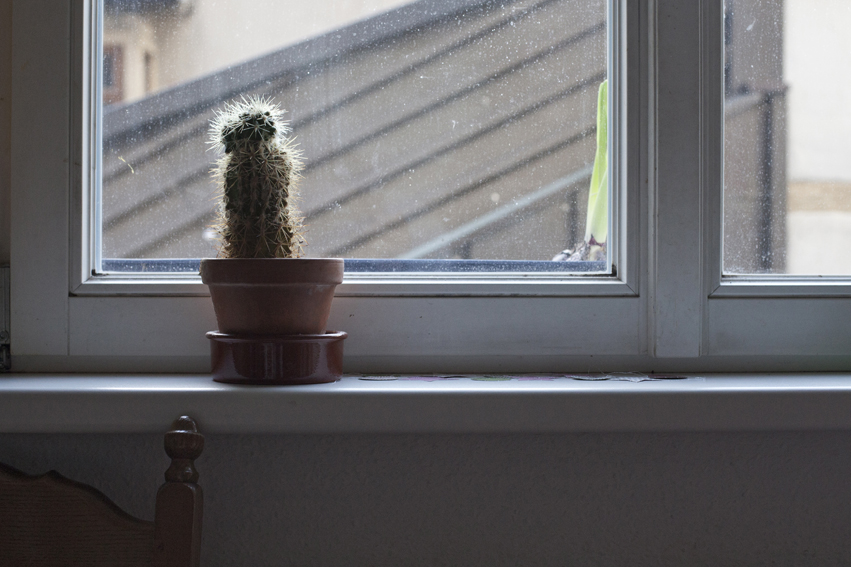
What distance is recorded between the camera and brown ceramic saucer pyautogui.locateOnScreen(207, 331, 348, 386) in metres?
0.76

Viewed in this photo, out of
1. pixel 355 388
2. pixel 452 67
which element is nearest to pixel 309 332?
pixel 355 388

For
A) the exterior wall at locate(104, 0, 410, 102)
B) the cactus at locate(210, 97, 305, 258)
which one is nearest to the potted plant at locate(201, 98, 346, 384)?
the cactus at locate(210, 97, 305, 258)

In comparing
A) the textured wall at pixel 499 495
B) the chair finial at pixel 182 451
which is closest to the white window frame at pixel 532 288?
the textured wall at pixel 499 495

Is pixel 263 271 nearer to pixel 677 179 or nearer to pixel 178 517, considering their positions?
pixel 178 517

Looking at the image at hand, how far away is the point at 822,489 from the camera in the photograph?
863mm

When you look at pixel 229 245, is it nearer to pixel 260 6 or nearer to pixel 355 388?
pixel 355 388

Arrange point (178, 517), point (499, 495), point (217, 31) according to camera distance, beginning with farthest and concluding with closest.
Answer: point (217, 31)
point (499, 495)
point (178, 517)

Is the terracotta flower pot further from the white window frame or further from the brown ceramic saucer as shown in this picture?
the white window frame

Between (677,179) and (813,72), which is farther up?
(813,72)

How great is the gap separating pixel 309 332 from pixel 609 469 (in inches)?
17.0

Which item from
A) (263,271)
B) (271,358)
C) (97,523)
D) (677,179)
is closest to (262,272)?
(263,271)

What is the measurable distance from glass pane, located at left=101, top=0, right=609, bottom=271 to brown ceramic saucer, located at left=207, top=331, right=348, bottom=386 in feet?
0.69

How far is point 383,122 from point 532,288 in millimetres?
329

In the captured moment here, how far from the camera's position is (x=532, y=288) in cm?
93
